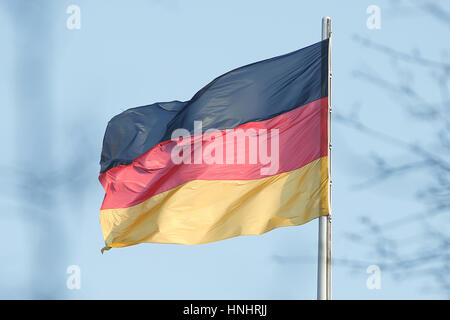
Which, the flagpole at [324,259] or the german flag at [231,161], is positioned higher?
the german flag at [231,161]

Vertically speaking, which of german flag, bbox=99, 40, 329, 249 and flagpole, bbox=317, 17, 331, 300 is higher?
german flag, bbox=99, 40, 329, 249

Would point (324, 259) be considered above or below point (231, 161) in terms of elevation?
below

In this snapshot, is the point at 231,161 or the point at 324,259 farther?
the point at 231,161

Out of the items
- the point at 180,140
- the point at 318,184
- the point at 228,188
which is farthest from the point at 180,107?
the point at 318,184

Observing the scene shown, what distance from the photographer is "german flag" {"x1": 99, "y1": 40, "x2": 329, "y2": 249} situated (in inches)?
652

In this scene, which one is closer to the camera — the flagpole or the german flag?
the flagpole

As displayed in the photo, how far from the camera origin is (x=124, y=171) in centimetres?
1828

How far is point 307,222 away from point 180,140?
9.61ft

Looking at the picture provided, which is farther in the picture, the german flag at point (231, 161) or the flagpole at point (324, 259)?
the german flag at point (231, 161)

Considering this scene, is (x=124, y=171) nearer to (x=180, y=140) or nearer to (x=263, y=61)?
(x=180, y=140)

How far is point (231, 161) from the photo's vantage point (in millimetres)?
17297

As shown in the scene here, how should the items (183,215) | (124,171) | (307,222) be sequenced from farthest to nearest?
(124,171) → (183,215) → (307,222)

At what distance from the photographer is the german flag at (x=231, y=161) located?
54.3ft

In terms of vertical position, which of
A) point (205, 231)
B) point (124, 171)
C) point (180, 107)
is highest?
point (180, 107)
